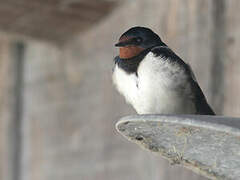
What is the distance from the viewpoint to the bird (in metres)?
1.55

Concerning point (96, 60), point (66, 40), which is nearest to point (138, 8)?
point (96, 60)

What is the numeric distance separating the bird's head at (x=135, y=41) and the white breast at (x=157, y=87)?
3 cm

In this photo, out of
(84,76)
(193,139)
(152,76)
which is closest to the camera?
(193,139)

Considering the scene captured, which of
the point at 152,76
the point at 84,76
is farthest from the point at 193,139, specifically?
the point at 84,76

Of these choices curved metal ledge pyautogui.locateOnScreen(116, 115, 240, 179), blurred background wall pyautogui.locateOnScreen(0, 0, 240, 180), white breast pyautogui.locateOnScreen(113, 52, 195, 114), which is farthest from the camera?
blurred background wall pyautogui.locateOnScreen(0, 0, 240, 180)

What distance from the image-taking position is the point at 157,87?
1.54m

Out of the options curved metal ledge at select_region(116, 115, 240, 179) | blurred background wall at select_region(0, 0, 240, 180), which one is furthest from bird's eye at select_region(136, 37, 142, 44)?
blurred background wall at select_region(0, 0, 240, 180)

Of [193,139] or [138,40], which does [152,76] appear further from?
[193,139]

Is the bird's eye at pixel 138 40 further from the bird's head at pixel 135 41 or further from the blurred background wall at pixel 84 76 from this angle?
the blurred background wall at pixel 84 76

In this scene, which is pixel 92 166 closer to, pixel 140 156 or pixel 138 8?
pixel 140 156

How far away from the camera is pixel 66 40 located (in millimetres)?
3205

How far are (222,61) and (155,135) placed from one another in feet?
3.93

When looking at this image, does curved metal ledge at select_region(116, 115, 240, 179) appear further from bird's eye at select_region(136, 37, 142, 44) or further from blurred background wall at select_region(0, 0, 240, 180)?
blurred background wall at select_region(0, 0, 240, 180)

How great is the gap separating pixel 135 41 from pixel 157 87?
0.36 ft
